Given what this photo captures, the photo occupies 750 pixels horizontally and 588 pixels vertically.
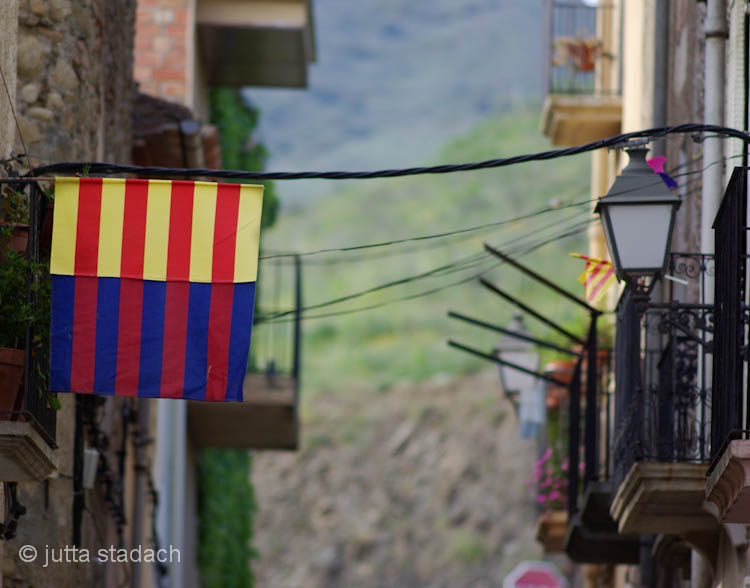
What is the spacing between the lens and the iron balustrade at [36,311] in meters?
7.20

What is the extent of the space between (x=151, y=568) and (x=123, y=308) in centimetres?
842

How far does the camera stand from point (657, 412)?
379 inches

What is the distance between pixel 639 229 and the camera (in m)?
8.07

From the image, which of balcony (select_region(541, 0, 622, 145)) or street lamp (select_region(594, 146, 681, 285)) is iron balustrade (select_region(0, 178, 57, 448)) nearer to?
street lamp (select_region(594, 146, 681, 285))

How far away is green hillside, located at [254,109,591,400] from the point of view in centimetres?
5522

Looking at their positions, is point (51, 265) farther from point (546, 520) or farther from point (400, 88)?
point (400, 88)

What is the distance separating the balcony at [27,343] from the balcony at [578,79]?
969cm

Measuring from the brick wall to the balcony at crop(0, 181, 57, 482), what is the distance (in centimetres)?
907

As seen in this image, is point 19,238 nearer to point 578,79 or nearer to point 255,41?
point 255,41

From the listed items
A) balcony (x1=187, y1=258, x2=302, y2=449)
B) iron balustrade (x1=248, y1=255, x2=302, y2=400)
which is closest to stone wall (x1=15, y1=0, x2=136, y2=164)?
iron balustrade (x1=248, y1=255, x2=302, y2=400)

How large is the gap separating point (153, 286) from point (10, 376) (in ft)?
2.68

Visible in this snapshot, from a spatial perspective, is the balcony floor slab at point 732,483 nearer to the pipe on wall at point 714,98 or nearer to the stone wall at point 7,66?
the pipe on wall at point 714,98

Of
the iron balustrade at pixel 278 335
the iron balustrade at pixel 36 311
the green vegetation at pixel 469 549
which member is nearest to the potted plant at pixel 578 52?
the iron balustrade at pixel 278 335

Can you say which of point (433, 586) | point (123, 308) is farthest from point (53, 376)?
point (433, 586)
